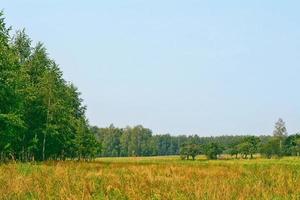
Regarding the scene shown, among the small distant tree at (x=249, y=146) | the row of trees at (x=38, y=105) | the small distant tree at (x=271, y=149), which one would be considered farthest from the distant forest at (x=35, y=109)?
the small distant tree at (x=249, y=146)

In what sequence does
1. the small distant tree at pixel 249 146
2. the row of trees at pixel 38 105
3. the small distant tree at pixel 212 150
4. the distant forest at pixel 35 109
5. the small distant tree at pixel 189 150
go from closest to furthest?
the distant forest at pixel 35 109
the row of trees at pixel 38 105
the small distant tree at pixel 212 150
the small distant tree at pixel 189 150
the small distant tree at pixel 249 146

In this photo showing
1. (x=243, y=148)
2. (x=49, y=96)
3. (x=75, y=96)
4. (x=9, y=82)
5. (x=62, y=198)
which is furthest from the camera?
(x=243, y=148)

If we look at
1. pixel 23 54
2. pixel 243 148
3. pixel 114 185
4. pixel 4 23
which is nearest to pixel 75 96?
pixel 23 54

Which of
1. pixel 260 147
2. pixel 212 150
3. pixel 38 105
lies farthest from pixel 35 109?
pixel 260 147

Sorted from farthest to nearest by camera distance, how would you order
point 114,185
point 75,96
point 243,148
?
point 243,148
point 75,96
point 114,185

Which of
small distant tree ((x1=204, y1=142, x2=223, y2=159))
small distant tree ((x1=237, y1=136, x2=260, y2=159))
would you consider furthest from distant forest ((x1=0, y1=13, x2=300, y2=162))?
small distant tree ((x1=237, y1=136, x2=260, y2=159))

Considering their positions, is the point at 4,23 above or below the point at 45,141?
above

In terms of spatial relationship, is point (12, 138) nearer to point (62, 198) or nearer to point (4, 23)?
point (4, 23)

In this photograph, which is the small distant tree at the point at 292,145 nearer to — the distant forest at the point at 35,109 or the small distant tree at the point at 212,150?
the small distant tree at the point at 212,150

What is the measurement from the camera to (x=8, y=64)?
37.6m

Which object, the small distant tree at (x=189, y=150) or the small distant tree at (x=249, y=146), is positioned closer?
the small distant tree at (x=189, y=150)

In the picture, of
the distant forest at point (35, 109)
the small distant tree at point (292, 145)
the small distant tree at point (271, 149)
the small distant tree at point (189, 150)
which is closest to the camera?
the distant forest at point (35, 109)

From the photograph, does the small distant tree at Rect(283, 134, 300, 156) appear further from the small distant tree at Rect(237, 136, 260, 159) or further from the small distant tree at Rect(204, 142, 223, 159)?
the small distant tree at Rect(204, 142, 223, 159)

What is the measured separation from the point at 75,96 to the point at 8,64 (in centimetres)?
3699
